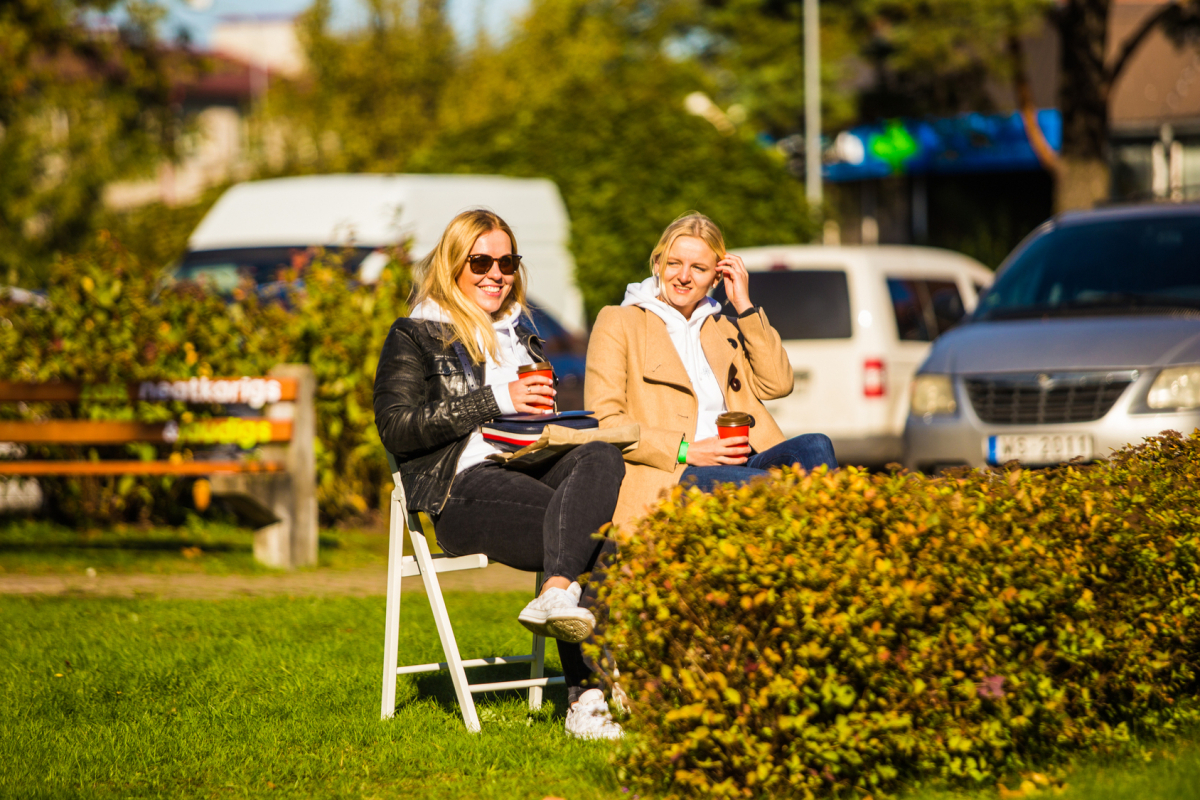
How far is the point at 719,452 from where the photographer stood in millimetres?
4953

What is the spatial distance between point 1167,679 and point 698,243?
2192 millimetres

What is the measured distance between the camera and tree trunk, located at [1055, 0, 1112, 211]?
654 inches

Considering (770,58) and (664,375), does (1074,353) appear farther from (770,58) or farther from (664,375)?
(770,58)

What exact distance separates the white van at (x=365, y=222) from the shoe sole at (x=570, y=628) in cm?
759

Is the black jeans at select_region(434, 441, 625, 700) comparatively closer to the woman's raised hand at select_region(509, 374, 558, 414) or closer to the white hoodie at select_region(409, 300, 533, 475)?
the white hoodie at select_region(409, 300, 533, 475)

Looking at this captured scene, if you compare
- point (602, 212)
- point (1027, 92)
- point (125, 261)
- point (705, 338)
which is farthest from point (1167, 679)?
point (1027, 92)

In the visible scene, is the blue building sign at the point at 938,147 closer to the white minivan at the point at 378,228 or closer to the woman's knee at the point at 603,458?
the white minivan at the point at 378,228

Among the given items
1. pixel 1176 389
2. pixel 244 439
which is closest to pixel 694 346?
pixel 1176 389

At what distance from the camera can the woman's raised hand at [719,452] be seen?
4957 millimetres

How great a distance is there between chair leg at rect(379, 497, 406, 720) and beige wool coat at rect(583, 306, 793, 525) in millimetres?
791

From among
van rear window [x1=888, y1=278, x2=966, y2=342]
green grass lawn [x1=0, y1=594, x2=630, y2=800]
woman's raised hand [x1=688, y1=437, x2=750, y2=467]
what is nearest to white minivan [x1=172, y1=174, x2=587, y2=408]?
van rear window [x1=888, y1=278, x2=966, y2=342]

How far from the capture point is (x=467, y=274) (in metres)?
5.22

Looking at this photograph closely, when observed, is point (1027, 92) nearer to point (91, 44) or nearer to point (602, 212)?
point (602, 212)

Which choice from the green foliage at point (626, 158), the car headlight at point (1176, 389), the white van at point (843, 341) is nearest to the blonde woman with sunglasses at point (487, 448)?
the car headlight at point (1176, 389)
